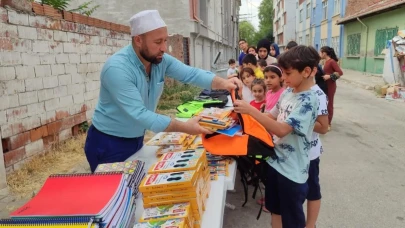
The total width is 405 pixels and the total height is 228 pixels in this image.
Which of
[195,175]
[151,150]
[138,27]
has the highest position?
[138,27]

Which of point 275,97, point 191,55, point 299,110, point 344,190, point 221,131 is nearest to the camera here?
point 299,110

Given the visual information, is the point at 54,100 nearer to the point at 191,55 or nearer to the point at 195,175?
the point at 195,175

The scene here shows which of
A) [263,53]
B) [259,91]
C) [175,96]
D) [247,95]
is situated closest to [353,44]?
[175,96]

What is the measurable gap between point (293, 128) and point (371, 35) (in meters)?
19.1

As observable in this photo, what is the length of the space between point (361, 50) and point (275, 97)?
62.8 feet

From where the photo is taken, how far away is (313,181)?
2430 millimetres

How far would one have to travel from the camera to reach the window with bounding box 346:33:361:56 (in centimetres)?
2028

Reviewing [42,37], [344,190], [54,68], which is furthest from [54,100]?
[344,190]

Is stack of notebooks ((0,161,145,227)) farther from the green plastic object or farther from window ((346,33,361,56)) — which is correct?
window ((346,33,361,56))

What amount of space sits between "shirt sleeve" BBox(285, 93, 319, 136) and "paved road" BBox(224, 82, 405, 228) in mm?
1545

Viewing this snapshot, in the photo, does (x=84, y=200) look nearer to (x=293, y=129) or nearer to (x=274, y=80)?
(x=293, y=129)

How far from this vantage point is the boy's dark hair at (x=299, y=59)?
1.91 m

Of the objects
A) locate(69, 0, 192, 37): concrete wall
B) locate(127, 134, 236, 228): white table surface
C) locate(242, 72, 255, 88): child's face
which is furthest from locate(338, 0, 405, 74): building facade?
locate(127, 134, 236, 228): white table surface

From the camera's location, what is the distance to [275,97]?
3.09 m
